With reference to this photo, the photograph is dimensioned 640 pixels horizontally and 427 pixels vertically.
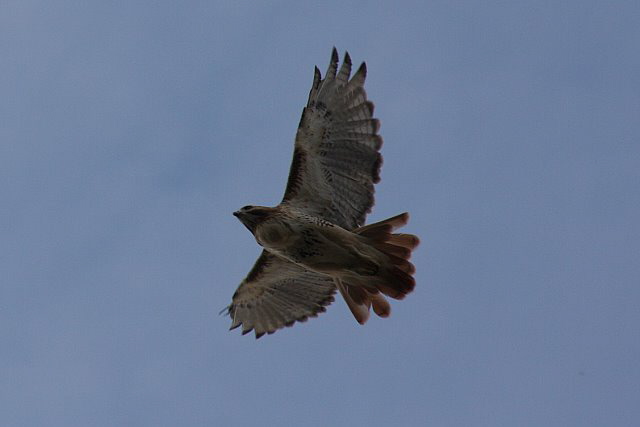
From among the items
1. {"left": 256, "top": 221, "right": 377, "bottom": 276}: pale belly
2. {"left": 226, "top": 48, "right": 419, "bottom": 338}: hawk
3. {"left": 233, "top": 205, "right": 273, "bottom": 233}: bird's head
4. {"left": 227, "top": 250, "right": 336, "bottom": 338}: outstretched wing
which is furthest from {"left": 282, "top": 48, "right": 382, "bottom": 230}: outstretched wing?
{"left": 227, "top": 250, "right": 336, "bottom": 338}: outstretched wing

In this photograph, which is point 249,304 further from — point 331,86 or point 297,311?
point 331,86

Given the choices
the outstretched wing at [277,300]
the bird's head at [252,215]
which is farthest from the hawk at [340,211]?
the outstretched wing at [277,300]

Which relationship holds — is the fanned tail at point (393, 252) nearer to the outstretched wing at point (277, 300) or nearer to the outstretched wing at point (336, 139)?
the outstretched wing at point (336, 139)

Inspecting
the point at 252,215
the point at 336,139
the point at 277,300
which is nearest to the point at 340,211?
the point at 336,139

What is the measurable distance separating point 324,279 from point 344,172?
2.02 meters

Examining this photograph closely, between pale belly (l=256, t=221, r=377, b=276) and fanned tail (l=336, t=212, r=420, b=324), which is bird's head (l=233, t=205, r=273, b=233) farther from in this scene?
fanned tail (l=336, t=212, r=420, b=324)

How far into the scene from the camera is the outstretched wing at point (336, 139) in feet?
56.2

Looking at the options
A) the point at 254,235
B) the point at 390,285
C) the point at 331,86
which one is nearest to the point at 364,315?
the point at 390,285

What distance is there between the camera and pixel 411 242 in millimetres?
16625

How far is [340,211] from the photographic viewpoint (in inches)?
685

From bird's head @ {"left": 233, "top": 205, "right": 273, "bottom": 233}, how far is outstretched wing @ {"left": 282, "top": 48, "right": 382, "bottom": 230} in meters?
0.47

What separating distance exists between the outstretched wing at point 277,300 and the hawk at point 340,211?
0.80 m

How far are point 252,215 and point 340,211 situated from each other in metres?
1.31

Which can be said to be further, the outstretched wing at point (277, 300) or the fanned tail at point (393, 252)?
the outstretched wing at point (277, 300)
